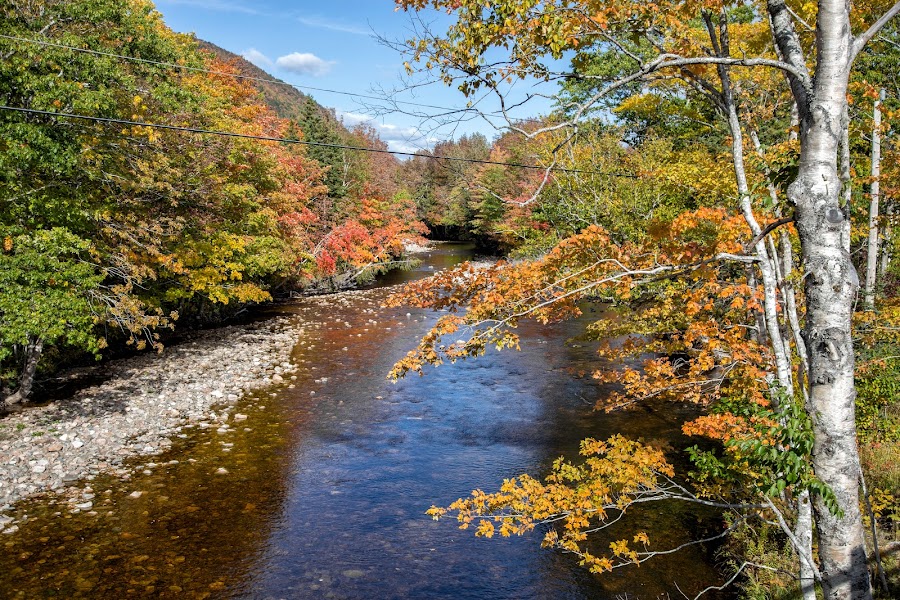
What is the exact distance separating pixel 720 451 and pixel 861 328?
3364 mm

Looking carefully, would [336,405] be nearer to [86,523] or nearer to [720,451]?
[86,523]

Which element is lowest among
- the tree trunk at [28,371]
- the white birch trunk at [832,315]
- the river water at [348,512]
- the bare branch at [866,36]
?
the river water at [348,512]

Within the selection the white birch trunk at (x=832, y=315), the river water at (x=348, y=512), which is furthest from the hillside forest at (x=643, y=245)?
the river water at (x=348, y=512)

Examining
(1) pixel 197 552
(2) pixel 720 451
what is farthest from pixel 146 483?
(2) pixel 720 451

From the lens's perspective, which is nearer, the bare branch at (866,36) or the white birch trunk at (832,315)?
the bare branch at (866,36)

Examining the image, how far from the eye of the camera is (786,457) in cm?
362

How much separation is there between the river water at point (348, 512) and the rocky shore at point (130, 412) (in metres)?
0.64

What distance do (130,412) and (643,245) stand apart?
38.3 feet

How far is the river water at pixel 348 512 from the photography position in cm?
765

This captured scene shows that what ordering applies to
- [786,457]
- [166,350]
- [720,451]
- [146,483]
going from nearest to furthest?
[786,457] < [146,483] < [720,451] < [166,350]

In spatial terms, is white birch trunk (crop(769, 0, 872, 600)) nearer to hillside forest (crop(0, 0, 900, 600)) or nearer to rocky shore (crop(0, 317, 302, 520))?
hillside forest (crop(0, 0, 900, 600))

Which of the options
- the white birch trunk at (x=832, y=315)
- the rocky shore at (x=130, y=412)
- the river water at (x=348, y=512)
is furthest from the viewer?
the rocky shore at (x=130, y=412)

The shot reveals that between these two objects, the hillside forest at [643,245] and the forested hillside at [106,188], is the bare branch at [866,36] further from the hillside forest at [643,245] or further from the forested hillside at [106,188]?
the forested hillside at [106,188]

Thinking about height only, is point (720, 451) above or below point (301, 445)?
above
